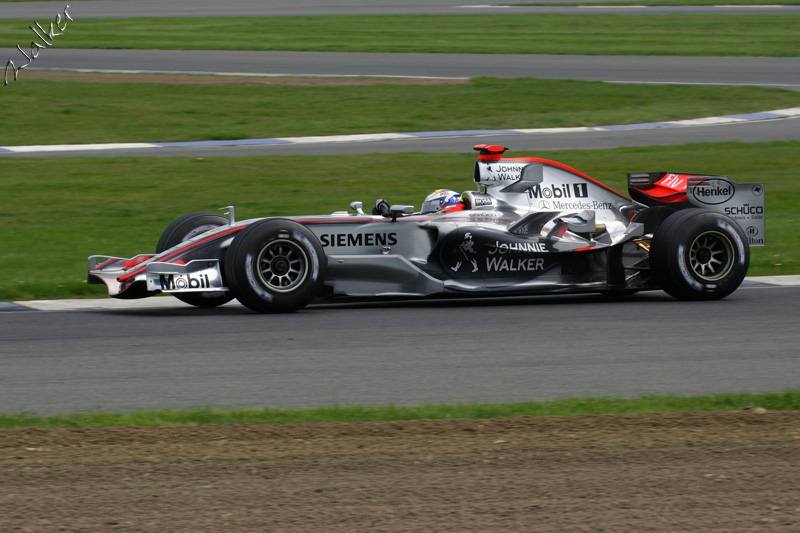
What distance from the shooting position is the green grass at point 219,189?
12289mm

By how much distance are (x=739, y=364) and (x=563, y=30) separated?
3527 cm

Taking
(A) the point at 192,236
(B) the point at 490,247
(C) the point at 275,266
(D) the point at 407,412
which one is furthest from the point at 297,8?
(D) the point at 407,412

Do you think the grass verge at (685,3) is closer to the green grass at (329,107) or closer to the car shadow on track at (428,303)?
the green grass at (329,107)

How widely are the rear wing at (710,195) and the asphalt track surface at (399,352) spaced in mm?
646

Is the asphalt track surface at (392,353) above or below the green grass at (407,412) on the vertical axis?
above

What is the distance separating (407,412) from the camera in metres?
5.98

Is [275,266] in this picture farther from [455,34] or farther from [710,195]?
[455,34]

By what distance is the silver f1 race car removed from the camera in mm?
8914

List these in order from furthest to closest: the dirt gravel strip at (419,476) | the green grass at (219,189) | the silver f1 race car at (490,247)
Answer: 1. the green grass at (219,189)
2. the silver f1 race car at (490,247)
3. the dirt gravel strip at (419,476)

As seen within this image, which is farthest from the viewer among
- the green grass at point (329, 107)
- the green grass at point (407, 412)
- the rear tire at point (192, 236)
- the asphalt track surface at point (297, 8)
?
the asphalt track surface at point (297, 8)

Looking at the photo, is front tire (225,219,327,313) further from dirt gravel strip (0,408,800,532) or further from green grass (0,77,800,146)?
green grass (0,77,800,146)

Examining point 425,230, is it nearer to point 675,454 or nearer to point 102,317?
point 102,317

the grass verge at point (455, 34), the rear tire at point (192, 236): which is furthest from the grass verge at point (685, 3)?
the rear tire at point (192, 236)

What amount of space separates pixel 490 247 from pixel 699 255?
1.77 meters
